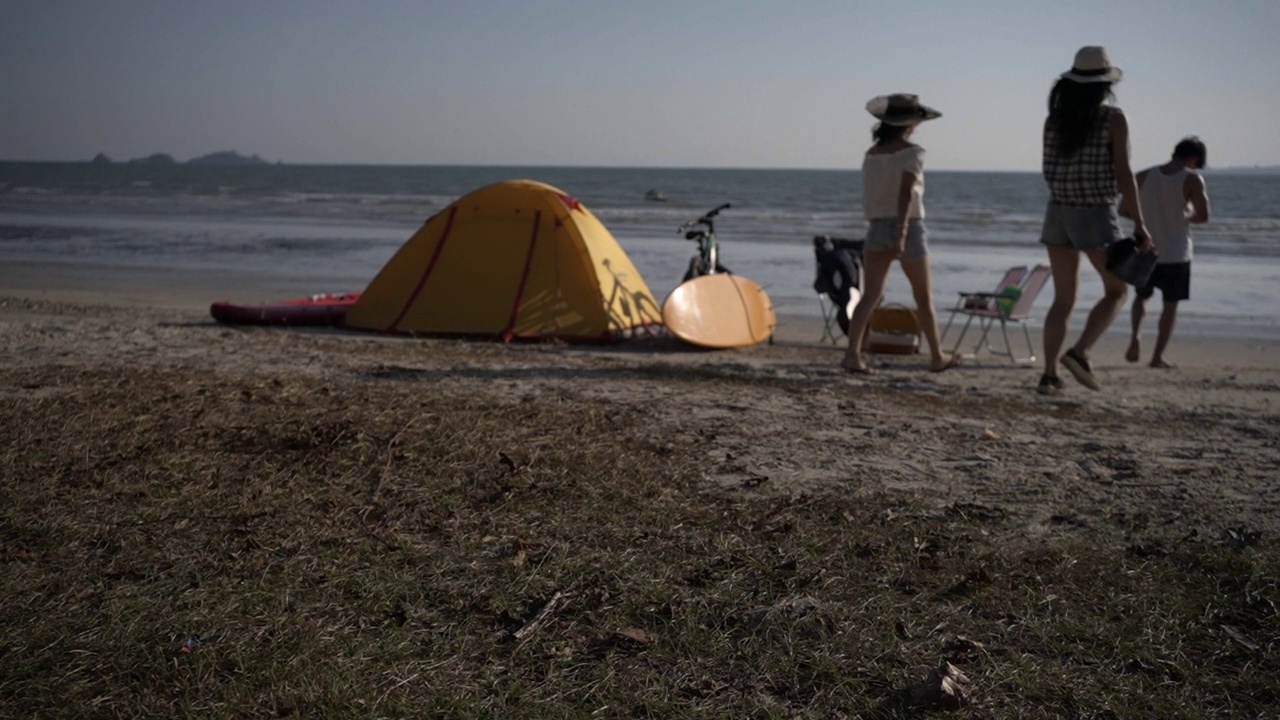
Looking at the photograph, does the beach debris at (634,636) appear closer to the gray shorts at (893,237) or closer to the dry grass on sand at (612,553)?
the dry grass on sand at (612,553)

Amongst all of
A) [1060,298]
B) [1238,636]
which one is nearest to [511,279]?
[1060,298]

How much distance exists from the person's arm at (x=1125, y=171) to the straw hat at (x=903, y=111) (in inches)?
45.7

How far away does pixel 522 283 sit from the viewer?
893cm

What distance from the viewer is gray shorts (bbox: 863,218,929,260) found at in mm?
7484

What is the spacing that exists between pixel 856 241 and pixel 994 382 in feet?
6.99

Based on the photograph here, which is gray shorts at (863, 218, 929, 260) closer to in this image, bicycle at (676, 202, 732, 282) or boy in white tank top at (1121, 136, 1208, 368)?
boy in white tank top at (1121, 136, 1208, 368)

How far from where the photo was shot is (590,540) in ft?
12.5

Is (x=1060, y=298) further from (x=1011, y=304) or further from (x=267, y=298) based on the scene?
(x=267, y=298)

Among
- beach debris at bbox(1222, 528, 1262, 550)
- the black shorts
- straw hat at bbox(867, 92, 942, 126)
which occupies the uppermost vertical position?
straw hat at bbox(867, 92, 942, 126)

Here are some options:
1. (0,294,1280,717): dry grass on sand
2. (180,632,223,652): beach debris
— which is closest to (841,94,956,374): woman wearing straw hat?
(0,294,1280,717): dry grass on sand

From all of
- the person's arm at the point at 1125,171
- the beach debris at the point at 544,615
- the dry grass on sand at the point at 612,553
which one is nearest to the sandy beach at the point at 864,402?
the dry grass on sand at the point at 612,553

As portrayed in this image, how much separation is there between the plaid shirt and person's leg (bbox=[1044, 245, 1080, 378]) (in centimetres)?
33

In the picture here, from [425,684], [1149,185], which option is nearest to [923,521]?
[425,684]

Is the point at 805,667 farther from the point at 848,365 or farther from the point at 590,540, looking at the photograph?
the point at 848,365
